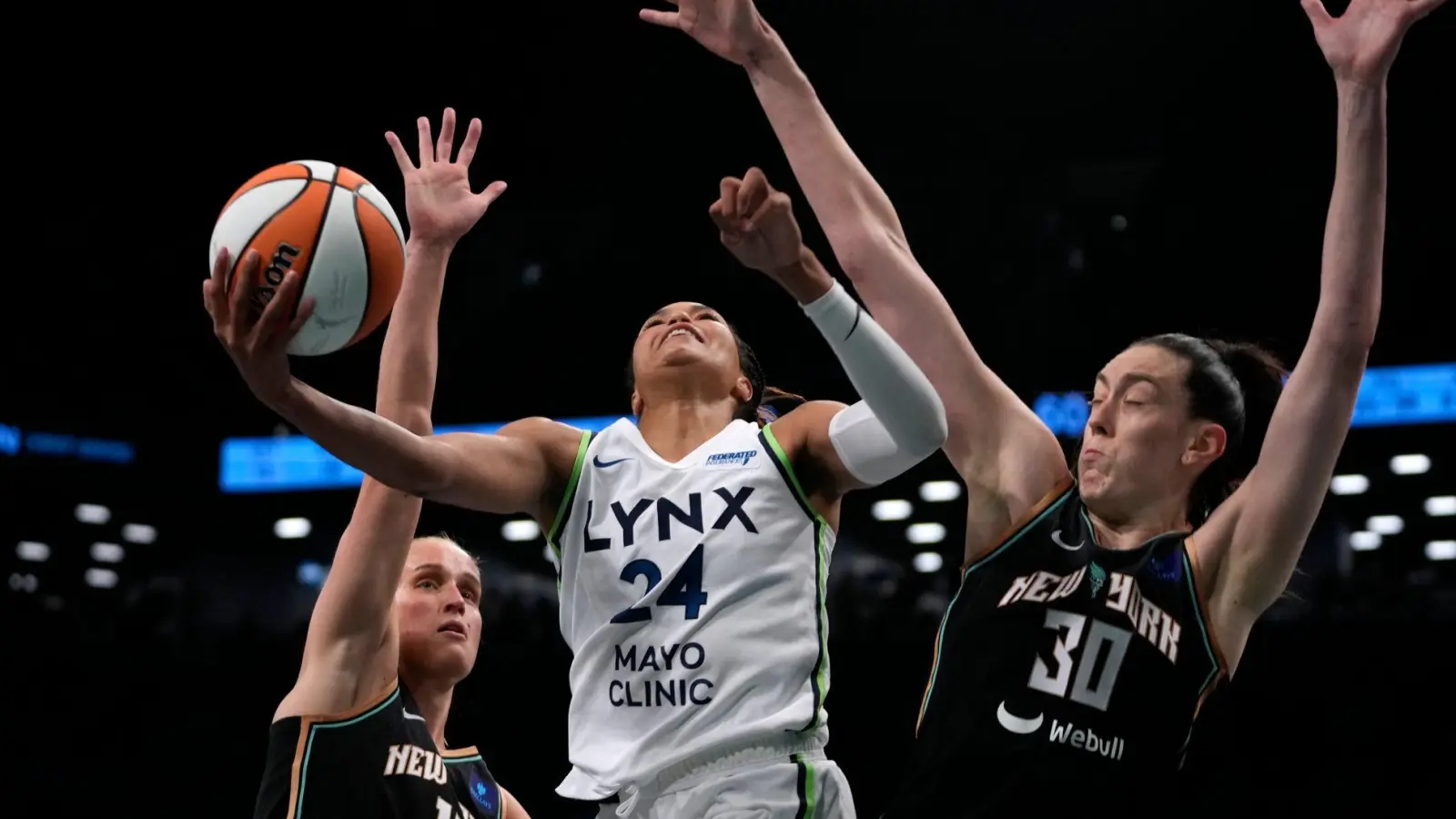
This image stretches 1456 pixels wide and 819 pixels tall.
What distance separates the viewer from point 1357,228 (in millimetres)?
3229

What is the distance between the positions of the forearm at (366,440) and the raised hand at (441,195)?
3.12 ft

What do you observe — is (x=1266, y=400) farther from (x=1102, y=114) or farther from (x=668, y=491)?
(x=1102, y=114)

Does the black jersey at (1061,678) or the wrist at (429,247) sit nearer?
the black jersey at (1061,678)

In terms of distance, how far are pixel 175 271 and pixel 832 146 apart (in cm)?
1421

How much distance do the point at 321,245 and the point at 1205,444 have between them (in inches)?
81.4

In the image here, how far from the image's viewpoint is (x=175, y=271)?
1633cm

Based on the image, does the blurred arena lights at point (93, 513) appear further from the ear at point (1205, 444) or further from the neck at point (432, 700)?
the ear at point (1205, 444)

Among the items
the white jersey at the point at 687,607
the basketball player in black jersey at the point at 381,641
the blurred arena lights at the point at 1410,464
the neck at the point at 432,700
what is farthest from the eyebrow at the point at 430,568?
the blurred arena lights at the point at 1410,464

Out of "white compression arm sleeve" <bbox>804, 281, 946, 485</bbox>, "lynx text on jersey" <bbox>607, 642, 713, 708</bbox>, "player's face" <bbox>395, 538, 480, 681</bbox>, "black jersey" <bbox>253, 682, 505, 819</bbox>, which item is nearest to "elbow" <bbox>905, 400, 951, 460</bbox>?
"white compression arm sleeve" <bbox>804, 281, 946, 485</bbox>

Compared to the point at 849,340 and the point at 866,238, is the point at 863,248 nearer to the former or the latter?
the point at 866,238

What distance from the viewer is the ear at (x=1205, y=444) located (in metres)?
3.53

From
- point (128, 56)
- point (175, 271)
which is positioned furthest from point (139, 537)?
point (128, 56)

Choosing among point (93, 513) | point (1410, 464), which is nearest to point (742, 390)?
point (1410, 464)

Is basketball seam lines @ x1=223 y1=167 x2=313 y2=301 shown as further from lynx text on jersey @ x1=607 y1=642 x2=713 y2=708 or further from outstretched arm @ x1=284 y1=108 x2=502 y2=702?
lynx text on jersey @ x1=607 y1=642 x2=713 y2=708
